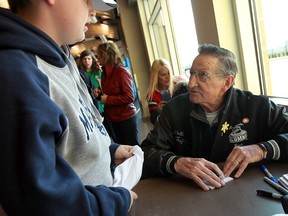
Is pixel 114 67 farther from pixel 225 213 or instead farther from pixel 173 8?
pixel 225 213

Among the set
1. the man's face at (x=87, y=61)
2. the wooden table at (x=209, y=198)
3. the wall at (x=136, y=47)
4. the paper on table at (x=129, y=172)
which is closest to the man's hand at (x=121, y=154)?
the paper on table at (x=129, y=172)

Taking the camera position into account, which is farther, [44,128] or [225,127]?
[225,127]

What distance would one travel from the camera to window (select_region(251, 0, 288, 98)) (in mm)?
1871

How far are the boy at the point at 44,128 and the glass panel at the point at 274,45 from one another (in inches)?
68.4

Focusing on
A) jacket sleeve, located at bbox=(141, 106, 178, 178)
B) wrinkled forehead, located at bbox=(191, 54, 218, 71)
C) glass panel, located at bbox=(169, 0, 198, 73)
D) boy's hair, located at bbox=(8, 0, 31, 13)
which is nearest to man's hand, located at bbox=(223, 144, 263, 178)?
jacket sleeve, located at bbox=(141, 106, 178, 178)

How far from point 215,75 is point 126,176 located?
0.83 meters

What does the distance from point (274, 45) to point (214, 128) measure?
1153 millimetres

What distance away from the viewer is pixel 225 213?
2.48 ft

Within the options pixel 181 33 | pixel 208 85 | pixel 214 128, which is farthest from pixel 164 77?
pixel 214 128

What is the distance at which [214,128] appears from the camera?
1289mm

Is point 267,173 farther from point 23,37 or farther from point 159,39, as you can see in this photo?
point 159,39

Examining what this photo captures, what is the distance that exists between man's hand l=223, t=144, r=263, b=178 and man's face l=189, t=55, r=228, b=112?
0.38 m

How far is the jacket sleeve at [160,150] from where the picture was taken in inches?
44.3

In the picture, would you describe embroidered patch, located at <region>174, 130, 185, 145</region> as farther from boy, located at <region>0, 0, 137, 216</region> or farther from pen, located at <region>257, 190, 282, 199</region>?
boy, located at <region>0, 0, 137, 216</region>
